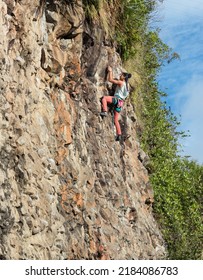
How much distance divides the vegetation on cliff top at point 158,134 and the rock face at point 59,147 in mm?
1928

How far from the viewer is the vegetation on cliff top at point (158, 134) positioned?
15656 millimetres

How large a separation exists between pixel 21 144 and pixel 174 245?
12.1 metres

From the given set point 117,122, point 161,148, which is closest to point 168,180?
point 161,148

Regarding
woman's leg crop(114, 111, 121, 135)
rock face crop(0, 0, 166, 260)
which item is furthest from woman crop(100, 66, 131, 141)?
rock face crop(0, 0, 166, 260)

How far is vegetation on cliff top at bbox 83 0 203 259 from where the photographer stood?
1566cm

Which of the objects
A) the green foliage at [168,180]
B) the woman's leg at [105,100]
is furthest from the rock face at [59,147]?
the green foliage at [168,180]

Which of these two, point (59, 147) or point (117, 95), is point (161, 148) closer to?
point (117, 95)

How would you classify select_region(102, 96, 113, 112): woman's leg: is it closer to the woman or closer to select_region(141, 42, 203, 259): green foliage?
the woman

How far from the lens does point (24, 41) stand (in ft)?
28.2

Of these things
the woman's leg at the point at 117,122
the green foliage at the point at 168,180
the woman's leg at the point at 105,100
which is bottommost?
the green foliage at the point at 168,180

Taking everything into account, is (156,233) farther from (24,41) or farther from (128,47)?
(24,41)

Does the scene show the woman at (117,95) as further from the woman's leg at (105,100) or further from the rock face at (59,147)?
the rock face at (59,147)
